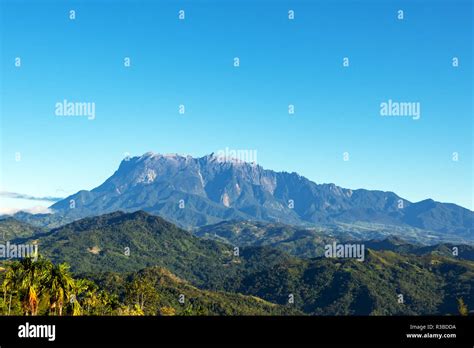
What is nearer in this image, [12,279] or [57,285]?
[57,285]

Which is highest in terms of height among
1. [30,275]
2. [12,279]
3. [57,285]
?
[30,275]

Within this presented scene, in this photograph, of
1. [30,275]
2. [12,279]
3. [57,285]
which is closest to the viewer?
[57,285]

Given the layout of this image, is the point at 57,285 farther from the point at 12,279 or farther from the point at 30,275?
the point at 12,279

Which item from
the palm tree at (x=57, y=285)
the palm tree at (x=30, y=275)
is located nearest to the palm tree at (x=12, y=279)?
the palm tree at (x=30, y=275)

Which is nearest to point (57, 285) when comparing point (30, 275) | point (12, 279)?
point (30, 275)

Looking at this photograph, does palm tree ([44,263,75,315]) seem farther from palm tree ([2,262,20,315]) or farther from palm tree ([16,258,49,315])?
palm tree ([2,262,20,315])

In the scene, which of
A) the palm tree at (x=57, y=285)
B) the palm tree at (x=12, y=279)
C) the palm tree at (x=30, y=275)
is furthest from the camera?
the palm tree at (x=12, y=279)

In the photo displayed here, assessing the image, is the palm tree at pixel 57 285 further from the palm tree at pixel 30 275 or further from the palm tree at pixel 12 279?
the palm tree at pixel 12 279

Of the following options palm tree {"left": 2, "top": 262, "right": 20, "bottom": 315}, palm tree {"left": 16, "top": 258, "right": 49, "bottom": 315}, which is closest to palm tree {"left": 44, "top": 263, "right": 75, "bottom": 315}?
palm tree {"left": 16, "top": 258, "right": 49, "bottom": 315}
